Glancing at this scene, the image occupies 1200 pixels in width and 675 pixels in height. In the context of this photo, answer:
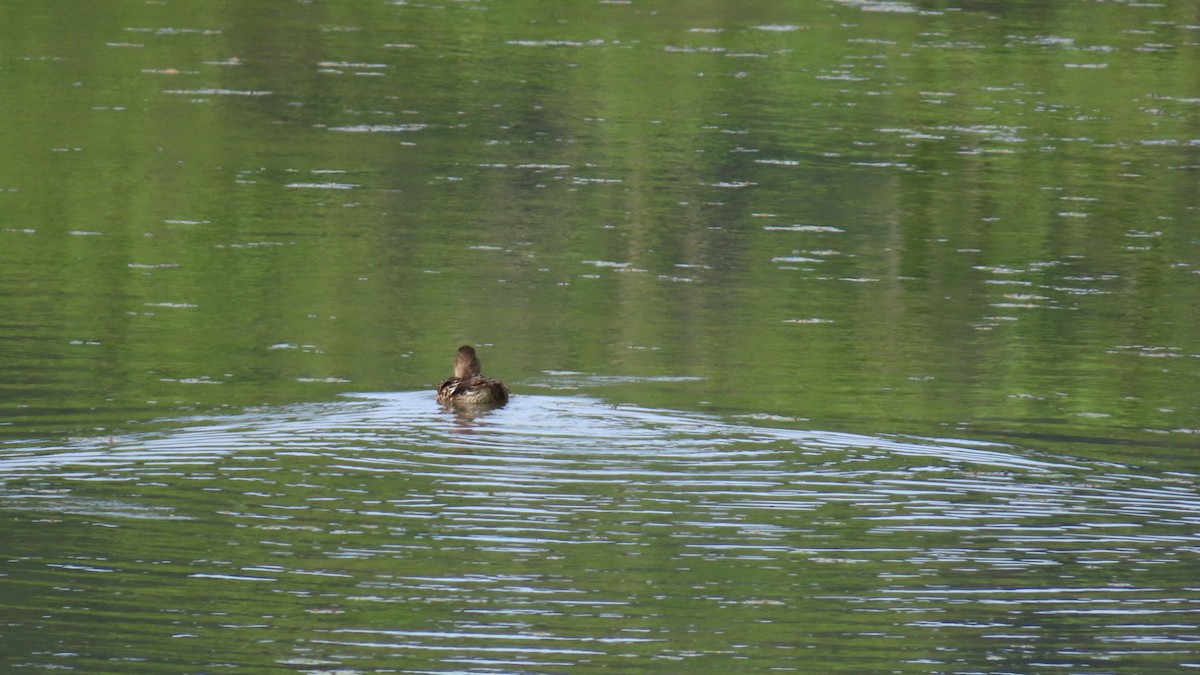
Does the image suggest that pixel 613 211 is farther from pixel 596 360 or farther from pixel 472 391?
pixel 472 391

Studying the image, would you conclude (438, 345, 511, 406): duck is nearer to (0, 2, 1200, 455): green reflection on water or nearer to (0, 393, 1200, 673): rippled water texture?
(0, 393, 1200, 673): rippled water texture

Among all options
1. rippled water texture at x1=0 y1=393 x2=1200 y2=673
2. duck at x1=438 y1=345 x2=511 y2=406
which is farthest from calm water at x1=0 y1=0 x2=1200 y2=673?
duck at x1=438 y1=345 x2=511 y2=406

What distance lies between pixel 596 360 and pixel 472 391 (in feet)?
7.60

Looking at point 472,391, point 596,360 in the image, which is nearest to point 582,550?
point 472,391

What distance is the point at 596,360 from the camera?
15.5m

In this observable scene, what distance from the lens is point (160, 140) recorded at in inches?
1024

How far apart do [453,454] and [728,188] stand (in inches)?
463

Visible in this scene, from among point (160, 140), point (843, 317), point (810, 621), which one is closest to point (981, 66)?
point (160, 140)

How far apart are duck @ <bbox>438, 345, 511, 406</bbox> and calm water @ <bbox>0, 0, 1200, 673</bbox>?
0.22 meters

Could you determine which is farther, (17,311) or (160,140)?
(160,140)

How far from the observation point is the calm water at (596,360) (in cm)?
984

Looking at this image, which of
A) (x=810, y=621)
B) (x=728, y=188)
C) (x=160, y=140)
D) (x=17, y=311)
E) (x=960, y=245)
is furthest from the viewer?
(x=160, y=140)

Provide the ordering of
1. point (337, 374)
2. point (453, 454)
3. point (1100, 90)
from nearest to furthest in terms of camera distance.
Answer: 1. point (453, 454)
2. point (337, 374)
3. point (1100, 90)

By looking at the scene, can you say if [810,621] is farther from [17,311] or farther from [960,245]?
[960,245]
